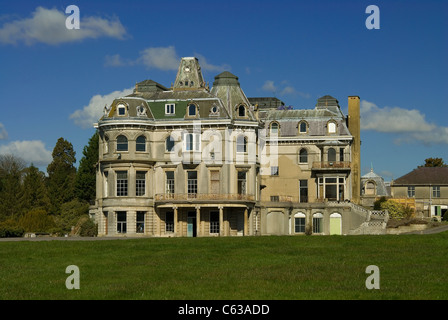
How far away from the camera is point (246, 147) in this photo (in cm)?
6638

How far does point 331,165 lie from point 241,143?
9.38 m

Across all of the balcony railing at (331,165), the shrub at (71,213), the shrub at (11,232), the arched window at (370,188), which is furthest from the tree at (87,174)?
the arched window at (370,188)

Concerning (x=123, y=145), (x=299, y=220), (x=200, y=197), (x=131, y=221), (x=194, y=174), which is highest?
(x=123, y=145)

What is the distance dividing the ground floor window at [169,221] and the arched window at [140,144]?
553 cm

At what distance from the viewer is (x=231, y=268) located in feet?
101

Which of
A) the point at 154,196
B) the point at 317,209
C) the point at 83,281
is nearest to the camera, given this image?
the point at 83,281

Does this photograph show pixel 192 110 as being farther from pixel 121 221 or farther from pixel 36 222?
pixel 36 222

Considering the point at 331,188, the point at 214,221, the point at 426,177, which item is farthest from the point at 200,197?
the point at 426,177

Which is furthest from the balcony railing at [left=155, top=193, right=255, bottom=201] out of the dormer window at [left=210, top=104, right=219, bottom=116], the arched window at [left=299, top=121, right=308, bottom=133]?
the arched window at [left=299, top=121, right=308, bottom=133]

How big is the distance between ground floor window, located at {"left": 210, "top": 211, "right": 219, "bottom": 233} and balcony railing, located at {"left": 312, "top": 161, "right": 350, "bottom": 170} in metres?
11.1

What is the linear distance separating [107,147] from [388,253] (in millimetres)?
35352

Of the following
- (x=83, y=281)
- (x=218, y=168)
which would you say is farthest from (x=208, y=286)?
(x=218, y=168)

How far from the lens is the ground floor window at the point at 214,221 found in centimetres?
6488

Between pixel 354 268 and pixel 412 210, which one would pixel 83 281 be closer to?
pixel 354 268
